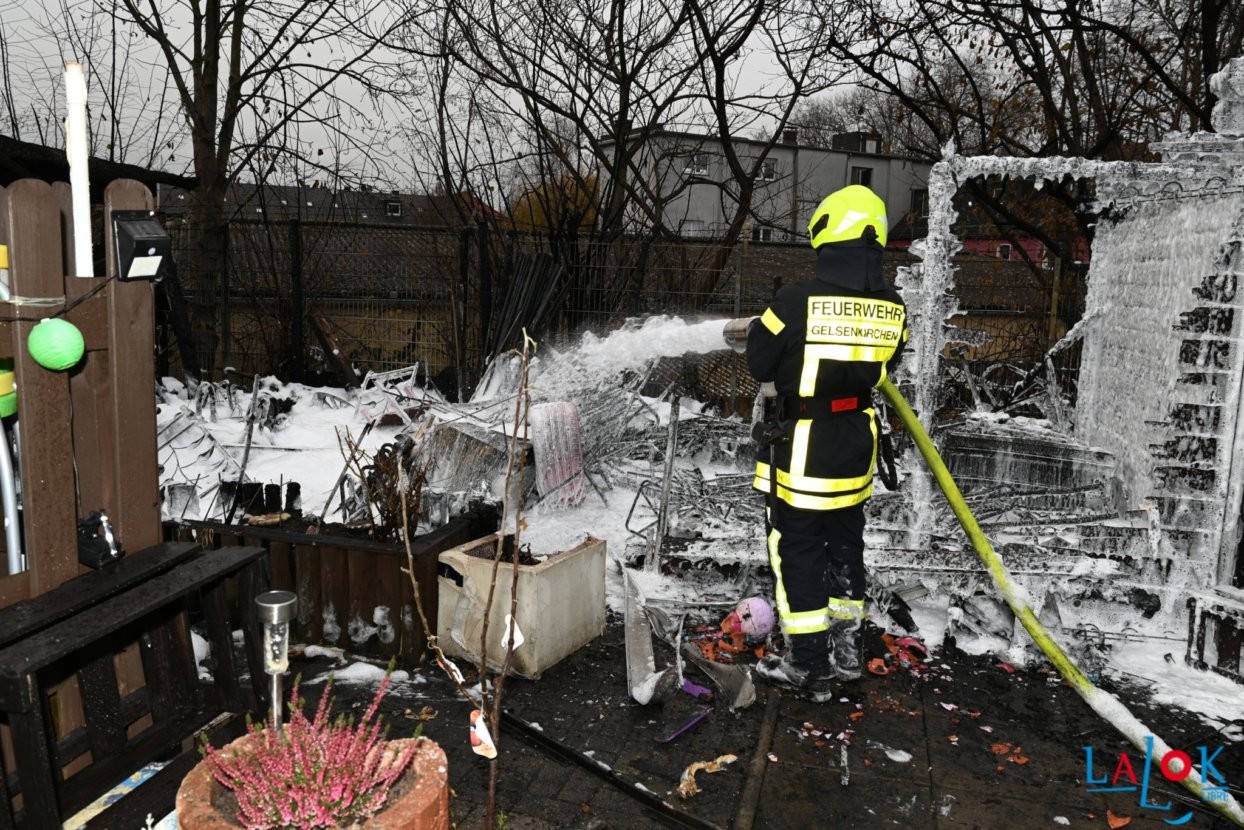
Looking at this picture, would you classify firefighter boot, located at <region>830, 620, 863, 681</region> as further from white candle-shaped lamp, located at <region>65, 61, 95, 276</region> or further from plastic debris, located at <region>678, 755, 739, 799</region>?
white candle-shaped lamp, located at <region>65, 61, 95, 276</region>

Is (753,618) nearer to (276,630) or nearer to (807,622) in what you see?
(807,622)

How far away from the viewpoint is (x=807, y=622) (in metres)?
4.04

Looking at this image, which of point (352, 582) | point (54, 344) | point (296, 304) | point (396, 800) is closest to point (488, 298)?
point (296, 304)

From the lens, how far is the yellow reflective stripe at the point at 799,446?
3.97 metres

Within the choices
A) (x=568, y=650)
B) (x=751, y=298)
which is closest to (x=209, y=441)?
(x=568, y=650)

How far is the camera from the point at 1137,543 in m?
4.86

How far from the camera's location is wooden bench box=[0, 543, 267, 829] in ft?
7.48

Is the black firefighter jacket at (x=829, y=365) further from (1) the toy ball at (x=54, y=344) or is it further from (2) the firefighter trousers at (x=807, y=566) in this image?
(1) the toy ball at (x=54, y=344)

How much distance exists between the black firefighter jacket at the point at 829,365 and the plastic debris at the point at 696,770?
1.16m

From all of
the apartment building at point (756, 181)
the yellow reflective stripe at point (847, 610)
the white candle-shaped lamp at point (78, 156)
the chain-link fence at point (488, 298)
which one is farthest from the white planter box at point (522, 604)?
the apartment building at point (756, 181)

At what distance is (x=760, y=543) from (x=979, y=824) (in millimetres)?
2151

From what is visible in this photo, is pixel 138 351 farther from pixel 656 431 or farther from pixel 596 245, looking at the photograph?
pixel 596 245

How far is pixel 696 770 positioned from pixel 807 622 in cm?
95

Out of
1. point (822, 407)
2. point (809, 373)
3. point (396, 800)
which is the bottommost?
point (396, 800)
